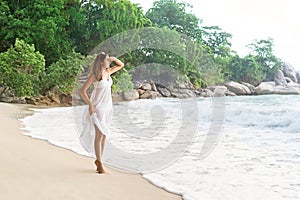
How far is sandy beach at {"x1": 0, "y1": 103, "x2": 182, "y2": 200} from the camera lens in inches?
109

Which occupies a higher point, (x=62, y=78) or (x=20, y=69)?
(x=20, y=69)

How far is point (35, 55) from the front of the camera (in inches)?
619

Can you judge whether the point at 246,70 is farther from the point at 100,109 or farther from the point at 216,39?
the point at 100,109

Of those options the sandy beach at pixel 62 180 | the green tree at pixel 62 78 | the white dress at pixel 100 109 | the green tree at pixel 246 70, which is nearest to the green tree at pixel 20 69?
the green tree at pixel 62 78

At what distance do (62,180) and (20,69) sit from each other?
13104 mm

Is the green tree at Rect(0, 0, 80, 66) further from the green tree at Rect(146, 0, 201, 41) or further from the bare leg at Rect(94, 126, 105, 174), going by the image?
the bare leg at Rect(94, 126, 105, 174)

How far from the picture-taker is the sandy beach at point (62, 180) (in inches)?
109

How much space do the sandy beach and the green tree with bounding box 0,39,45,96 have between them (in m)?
11.2

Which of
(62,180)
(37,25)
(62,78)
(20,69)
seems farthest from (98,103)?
(37,25)

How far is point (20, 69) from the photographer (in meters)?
15.3

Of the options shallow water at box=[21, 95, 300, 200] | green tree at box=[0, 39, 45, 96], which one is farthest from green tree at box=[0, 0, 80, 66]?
shallow water at box=[21, 95, 300, 200]

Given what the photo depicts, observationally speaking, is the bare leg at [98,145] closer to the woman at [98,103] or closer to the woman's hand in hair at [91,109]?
the woman at [98,103]

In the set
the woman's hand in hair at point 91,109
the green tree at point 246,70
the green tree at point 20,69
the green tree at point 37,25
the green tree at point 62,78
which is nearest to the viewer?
the woman's hand in hair at point 91,109

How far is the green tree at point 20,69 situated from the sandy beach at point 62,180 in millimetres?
11246
